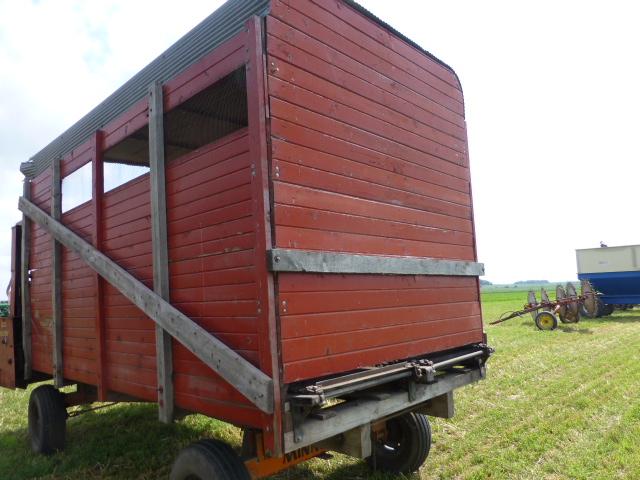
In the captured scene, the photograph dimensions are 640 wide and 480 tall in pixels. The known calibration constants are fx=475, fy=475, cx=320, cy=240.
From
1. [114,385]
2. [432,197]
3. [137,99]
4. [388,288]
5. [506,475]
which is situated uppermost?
[137,99]

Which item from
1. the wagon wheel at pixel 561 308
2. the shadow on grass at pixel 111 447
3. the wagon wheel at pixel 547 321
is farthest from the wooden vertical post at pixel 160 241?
the wagon wheel at pixel 561 308

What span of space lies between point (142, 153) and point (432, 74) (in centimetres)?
274

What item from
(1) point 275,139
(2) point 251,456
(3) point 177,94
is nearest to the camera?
(1) point 275,139

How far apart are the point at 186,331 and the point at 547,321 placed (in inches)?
508

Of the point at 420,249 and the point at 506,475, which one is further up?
the point at 420,249

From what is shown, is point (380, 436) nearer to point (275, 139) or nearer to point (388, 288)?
point (388, 288)

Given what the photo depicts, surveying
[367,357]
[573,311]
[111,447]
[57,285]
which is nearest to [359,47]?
[367,357]

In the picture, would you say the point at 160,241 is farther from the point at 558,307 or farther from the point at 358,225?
the point at 558,307

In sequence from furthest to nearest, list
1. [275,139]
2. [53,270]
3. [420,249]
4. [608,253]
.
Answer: [608,253]
[53,270]
[420,249]
[275,139]

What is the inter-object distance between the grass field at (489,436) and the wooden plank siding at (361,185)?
1.17 metres

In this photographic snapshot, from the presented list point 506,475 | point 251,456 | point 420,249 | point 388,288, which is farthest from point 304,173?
point 506,475

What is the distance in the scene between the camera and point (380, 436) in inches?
159

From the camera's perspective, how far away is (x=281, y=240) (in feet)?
9.11

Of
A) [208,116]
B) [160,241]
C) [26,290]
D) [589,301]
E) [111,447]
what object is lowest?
[111,447]
